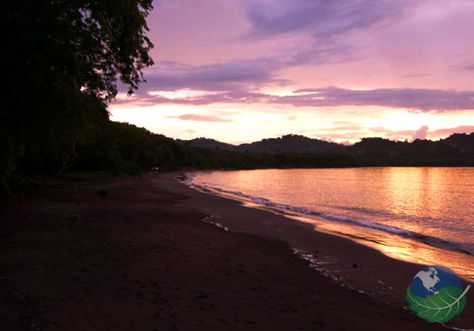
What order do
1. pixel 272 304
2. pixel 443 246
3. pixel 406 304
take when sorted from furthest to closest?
1. pixel 443 246
2. pixel 406 304
3. pixel 272 304

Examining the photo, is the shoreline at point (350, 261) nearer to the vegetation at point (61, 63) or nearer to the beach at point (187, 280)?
the beach at point (187, 280)

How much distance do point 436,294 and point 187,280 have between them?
17.0ft

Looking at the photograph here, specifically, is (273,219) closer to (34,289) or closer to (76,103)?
(76,103)

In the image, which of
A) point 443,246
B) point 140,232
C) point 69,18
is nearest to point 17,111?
point 69,18

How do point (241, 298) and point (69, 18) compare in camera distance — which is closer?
point (241, 298)

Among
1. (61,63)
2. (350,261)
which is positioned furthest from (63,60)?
(350,261)

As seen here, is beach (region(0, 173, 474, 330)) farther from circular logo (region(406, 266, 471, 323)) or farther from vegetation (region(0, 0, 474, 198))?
vegetation (region(0, 0, 474, 198))

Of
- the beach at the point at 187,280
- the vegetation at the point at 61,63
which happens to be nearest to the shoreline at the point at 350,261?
the beach at the point at 187,280

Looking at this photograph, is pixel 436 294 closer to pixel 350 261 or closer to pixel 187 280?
pixel 187 280

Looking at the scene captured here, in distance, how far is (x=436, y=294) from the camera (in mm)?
6992

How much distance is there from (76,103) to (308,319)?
11.4 metres

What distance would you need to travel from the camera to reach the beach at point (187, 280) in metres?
7.50

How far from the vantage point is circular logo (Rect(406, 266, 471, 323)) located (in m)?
6.90

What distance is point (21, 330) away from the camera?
6402 mm
